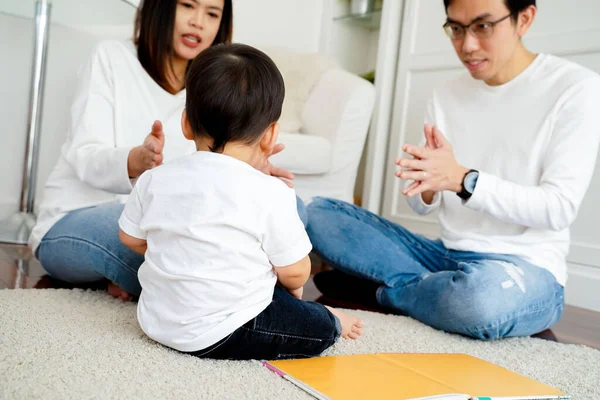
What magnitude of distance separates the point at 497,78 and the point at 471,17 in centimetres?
19

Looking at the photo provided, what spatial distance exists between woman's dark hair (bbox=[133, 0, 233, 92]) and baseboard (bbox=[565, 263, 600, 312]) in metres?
1.43

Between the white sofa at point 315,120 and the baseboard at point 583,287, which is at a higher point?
the white sofa at point 315,120

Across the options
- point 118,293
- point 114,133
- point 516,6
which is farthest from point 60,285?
point 516,6

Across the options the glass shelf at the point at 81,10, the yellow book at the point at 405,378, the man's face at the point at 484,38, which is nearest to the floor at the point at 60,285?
the yellow book at the point at 405,378

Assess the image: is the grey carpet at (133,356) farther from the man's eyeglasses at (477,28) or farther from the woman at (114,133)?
→ the man's eyeglasses at (477,28)

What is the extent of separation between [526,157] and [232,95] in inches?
32.7

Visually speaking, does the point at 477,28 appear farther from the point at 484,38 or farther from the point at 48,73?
the point at 48,73

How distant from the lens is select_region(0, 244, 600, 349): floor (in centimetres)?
134

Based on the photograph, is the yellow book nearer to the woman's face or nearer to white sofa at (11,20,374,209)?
the woman's face

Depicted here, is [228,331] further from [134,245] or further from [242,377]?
[134,245]

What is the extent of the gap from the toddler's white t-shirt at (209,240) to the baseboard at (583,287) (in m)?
1.39

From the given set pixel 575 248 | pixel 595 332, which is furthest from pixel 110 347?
pixel 575 248

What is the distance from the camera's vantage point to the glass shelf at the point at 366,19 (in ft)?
9.20

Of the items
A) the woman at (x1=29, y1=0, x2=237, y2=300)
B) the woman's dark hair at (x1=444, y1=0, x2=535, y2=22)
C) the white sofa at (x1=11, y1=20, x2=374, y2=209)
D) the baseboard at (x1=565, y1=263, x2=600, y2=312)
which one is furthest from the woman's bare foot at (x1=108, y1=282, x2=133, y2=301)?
the baseboard at (x1=565, y1=263, x2=600, y2=312)
